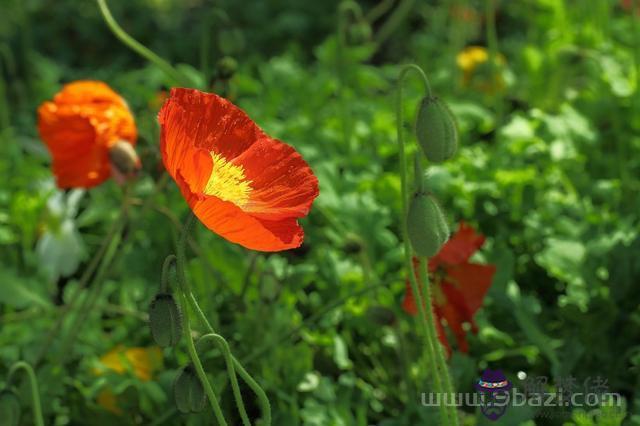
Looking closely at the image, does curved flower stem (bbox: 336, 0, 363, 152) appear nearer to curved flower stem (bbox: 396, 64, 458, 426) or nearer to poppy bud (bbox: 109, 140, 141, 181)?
poppy bud (bbox: 109, 140, 141, 181)

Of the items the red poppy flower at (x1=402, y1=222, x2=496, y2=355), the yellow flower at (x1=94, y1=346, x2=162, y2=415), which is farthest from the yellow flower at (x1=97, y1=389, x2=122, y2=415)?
the red poppy flower at (x1=402, y1=222, x2=496, y2=355)

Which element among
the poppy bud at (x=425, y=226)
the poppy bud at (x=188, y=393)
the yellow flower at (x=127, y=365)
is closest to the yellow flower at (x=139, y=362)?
the yellow flower at (x=127, y=365)

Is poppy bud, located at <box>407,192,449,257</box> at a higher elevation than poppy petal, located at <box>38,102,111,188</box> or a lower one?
higher

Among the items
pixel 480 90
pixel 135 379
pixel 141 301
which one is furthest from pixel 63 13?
pixel 135 379

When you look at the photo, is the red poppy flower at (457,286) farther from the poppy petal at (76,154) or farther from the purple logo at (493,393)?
the poppy petal at (76,154)

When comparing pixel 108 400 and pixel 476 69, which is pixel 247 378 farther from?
pixel 476 69

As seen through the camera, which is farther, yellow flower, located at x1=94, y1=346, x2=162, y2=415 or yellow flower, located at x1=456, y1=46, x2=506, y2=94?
yellow flower, located at x1=456, y1=46, x2=506, y2=94

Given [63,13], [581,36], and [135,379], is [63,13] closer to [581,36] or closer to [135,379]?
[581,36]
